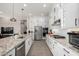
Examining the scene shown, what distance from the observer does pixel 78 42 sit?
2115mm

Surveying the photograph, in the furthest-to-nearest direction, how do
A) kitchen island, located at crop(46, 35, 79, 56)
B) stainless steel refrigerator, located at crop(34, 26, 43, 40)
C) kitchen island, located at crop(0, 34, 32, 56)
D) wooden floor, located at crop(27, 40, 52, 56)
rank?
stainless steel refrigerator, located at crop(34, 26, 43, 40), wooden floor, located at crop(27, 40, 52, 56), kitchen island, located at crop(46, 35, 79, 56), kitchen island, located at crop(0, 34, 32, 56)

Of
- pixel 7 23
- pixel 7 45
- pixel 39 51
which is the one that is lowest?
pixel 39 51

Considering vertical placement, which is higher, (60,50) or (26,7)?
(26,7)

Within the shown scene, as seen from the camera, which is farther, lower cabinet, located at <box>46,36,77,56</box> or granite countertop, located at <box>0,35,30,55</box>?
lower cabinet, located at <box>46,36,77,56</box>

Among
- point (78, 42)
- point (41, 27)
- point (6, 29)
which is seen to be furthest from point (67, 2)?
point (41, 27)

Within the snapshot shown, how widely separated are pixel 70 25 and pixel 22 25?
10.1m

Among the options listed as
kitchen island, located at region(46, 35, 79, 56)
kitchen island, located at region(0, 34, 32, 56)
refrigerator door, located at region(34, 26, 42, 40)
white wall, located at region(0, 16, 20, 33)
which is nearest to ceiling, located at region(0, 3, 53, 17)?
white wall, located at region(0, 16, 20, 33)

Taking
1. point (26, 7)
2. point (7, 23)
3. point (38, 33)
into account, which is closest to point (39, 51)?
point (26, 7)

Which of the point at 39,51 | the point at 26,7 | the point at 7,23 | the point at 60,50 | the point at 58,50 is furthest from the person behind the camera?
the point at 7,23

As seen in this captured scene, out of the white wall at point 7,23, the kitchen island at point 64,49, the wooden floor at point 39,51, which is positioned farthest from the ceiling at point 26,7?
the kitchen island at point 64,49

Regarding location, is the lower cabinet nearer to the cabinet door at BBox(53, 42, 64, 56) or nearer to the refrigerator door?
the cabinet door at BBox(53, 42, 64, 56)

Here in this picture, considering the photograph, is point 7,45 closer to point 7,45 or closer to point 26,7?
point 7,45

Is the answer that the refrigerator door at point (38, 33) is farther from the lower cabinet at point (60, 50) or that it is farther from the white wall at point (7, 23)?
the lower cabinet at point (60, 50)

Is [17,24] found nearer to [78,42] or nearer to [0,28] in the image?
[0,28]
